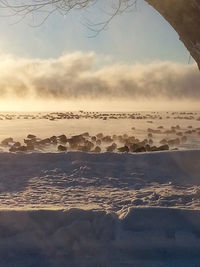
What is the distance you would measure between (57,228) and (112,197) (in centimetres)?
146

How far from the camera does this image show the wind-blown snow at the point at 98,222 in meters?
4.33

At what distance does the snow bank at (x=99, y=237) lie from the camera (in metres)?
4.29

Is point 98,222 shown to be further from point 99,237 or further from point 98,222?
point 99,237

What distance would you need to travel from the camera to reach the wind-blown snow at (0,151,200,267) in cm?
433

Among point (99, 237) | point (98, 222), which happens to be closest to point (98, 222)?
point (98, 222)

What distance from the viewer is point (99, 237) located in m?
4.52

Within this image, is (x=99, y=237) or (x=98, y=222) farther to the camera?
(x=98, y=222)

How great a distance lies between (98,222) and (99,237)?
0.24 meters

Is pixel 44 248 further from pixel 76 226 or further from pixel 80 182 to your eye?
pixel 80 182

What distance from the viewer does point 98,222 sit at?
186 inches

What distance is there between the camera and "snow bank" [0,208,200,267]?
14.1 ft

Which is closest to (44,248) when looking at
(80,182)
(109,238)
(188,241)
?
(109,238)

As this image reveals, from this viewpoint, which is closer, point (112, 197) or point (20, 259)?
point (20, 259)

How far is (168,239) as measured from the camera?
4.55 metres
